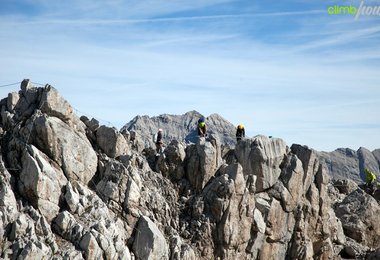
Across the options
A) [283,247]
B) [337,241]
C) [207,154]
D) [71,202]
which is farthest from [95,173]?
[337,241]

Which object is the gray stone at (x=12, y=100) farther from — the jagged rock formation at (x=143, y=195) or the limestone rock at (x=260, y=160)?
the limestone rock at (x=260, y=160)

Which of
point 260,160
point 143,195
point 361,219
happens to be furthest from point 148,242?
point 361,219

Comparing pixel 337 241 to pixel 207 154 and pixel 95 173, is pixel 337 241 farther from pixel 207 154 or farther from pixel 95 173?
pixel 95 173

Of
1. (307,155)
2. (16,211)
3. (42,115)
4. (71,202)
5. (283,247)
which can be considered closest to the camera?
(16,211)

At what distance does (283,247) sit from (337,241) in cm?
1340

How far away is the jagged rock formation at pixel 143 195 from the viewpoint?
135 ft

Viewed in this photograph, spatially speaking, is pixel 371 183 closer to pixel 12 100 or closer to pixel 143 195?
pixel 143 195

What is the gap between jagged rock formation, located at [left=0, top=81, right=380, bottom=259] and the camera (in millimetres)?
41156

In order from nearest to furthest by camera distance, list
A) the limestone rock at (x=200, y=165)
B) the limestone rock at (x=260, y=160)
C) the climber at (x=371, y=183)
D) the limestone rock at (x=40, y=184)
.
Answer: the limestone rock at (x=40, y=184) → the limestone rock at (x=200, y=165) → the limestone rock at (x=260, y=160) → the climber at (x=371, y=183)

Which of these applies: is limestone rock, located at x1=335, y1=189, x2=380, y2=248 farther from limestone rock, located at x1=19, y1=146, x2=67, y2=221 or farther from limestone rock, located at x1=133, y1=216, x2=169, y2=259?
limestone rock, located at x1=19, y1=146, x2=67, y2=221

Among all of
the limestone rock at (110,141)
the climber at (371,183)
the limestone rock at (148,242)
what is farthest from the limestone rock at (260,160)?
the climber at (371,183)

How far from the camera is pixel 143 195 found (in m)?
49.2

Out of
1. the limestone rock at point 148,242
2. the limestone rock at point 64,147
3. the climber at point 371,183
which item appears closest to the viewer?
the limestone rock at point 64,147

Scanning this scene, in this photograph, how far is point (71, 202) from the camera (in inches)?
1686
